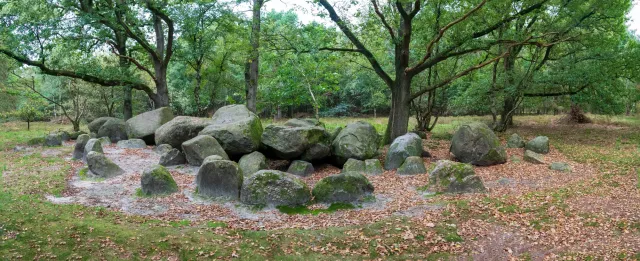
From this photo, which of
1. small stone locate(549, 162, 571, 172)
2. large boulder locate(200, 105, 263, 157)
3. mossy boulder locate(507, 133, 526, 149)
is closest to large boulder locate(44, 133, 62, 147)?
large boulder locate(200, 105, 263, 157)

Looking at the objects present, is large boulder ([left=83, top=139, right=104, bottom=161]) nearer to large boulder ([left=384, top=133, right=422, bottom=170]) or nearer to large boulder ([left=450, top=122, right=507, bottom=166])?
large boulder ([left=384, top=133, right=422, bottom=170])

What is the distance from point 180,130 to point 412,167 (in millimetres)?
8993

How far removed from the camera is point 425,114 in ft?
73.1

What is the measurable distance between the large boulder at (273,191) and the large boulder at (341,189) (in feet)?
1.20

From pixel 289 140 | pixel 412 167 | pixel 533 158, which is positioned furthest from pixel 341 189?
pixel 533 158

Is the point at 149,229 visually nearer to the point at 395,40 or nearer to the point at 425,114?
the point at 395,40

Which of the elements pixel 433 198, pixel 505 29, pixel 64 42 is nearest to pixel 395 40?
pixel 505 29

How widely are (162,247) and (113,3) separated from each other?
19.4 meters

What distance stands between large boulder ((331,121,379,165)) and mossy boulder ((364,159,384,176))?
0.54m

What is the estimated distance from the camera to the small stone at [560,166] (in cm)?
1244

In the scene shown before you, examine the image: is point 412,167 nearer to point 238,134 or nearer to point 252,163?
point 252,163

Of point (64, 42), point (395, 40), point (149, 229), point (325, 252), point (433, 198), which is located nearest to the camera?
point (325, 252)

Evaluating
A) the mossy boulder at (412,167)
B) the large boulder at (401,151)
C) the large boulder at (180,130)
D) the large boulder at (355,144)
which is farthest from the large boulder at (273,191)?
the large boulder at (180,130)

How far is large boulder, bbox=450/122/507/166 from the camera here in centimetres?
1359
